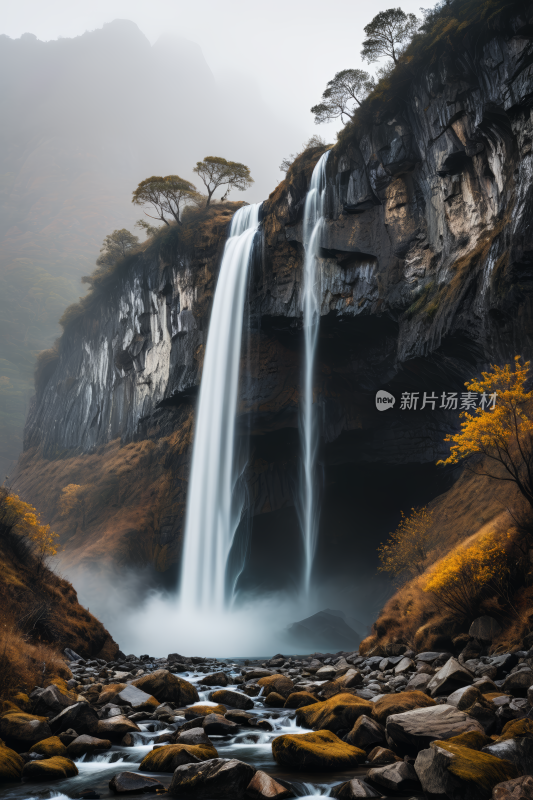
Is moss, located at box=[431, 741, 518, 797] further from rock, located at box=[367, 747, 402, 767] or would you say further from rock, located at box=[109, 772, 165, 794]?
rock, located at box=[109, 772, 165, 794]

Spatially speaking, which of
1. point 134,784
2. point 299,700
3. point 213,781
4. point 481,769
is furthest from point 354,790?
point 299,700

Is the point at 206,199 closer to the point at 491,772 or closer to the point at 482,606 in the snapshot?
the point at 482,606

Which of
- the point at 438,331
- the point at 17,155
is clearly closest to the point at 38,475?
the point at 438,331

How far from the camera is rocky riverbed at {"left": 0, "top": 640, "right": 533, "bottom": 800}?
20.7ft

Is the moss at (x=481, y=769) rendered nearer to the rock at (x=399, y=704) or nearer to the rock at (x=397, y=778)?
the rock at (x=397, y=778)

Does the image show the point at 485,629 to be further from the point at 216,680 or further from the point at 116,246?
the point at 116,246

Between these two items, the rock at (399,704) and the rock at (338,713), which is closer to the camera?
the rock at (399,704)

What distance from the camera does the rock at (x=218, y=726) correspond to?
9773 millimetres

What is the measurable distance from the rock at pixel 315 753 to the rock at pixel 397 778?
1006 millimetres

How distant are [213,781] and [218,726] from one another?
349cm

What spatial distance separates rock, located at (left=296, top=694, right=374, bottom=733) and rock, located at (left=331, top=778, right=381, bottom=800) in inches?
112

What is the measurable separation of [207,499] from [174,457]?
7687 mm

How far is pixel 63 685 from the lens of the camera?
12203 mm

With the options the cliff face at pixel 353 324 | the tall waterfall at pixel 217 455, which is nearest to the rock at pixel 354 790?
the cliff face at pixel 353 324
